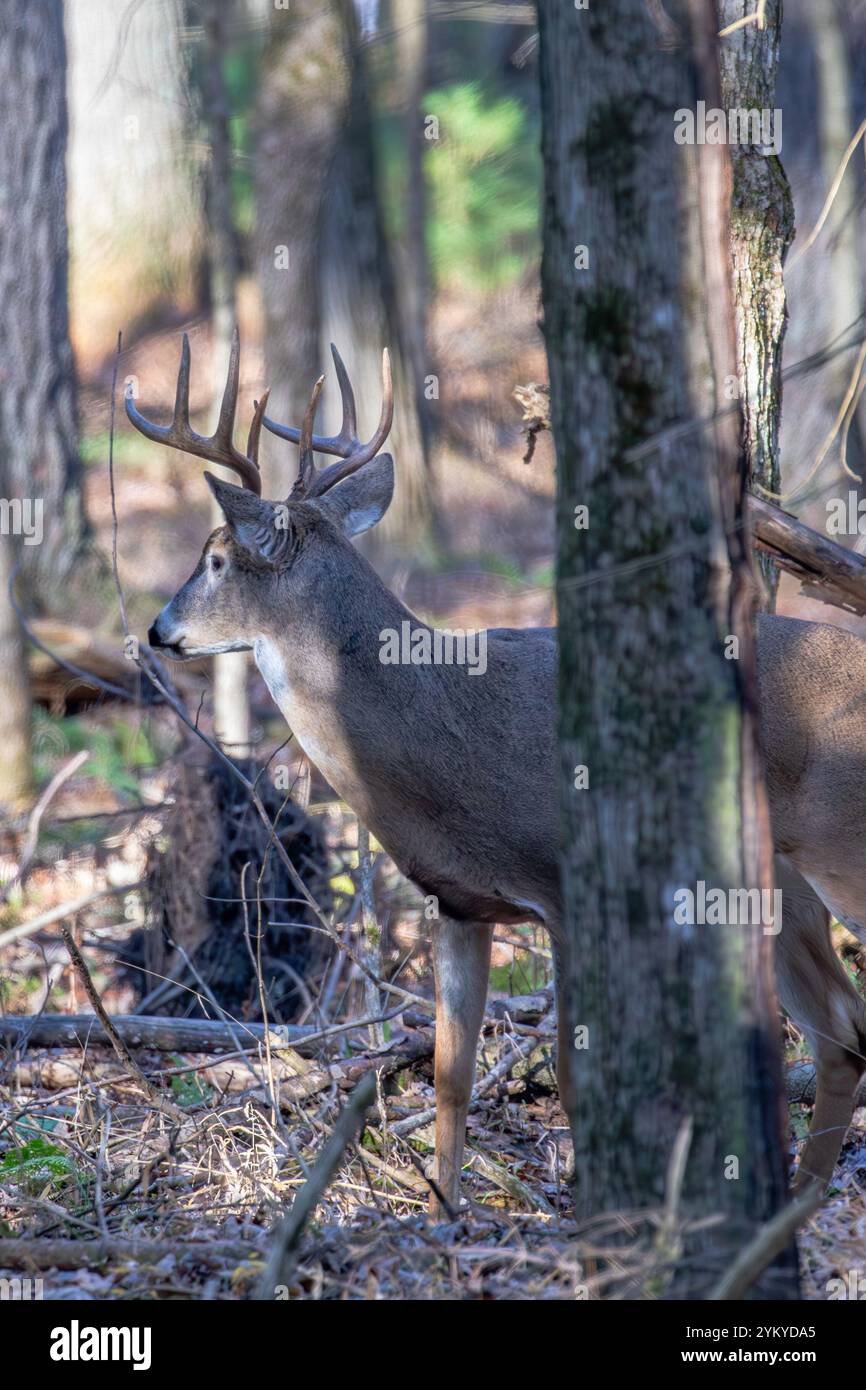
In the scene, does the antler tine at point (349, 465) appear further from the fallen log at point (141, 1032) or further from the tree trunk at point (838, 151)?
the tree trunk at point (838, 151)

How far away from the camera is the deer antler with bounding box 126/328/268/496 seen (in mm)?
5539

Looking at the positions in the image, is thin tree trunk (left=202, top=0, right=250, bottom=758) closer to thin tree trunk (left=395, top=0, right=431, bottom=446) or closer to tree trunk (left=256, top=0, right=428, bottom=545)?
tree trunk (left=256, top=0, right=428, bottom=545)

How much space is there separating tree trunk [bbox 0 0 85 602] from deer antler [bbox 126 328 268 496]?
271 inches

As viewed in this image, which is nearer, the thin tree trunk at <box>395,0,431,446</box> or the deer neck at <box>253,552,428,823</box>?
the deer neck at <box>253,552,428,823</box>

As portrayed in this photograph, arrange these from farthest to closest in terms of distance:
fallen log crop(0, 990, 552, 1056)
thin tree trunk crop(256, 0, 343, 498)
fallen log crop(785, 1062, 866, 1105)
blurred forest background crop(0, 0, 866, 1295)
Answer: thin tree trunk crop(256, 0, 343, 498) → blurred forest background crop(0, 0, 866, 1295) → fallen log crop(0, 990, 552, 1056) → fallen log crop(785, 1062, 866, 1105)

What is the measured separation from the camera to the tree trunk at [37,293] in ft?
39.3

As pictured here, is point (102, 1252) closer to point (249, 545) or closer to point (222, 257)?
point (249, 545)

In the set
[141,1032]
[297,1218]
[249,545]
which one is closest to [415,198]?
[249,545]

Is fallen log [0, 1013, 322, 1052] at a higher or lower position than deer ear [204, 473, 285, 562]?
lower

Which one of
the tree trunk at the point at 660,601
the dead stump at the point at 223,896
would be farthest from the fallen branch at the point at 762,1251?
the dead stump at the point at 223,896

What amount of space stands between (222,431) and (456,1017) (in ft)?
7.48

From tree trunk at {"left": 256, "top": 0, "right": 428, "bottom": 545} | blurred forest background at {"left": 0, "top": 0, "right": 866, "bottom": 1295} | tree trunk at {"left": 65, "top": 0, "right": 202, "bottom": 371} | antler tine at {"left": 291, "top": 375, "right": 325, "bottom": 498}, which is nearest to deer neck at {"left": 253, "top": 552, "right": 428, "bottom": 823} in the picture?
antler tine at {"left": 291, "top": 375, "right": 325, "bottom": 498}

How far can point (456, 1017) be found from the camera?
18.5 feet

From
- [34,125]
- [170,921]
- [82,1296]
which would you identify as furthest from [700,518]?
[34,125]
